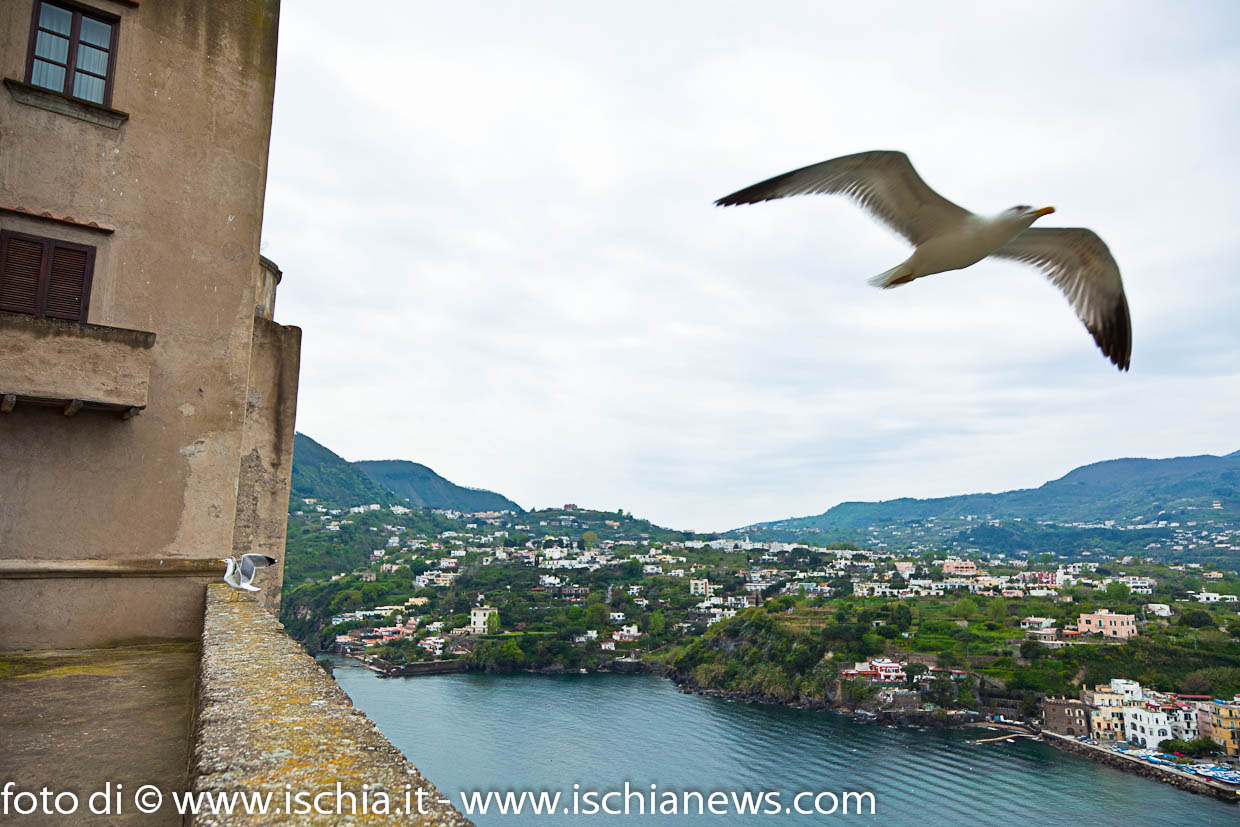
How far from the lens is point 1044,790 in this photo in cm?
2783

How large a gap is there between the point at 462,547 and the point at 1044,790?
84909 mm

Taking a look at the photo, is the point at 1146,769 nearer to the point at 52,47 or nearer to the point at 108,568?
the point at 108,568

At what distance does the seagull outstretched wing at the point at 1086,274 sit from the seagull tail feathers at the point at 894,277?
81cm

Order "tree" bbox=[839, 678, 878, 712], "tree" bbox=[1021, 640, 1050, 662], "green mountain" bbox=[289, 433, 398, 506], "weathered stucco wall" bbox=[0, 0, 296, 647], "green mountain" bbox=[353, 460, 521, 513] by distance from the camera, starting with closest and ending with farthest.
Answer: "weathered stucco wall" bbox=[0, 0, 296, 647] < "tree" bbox=[839, 678, 878, 712] < "tree" bbox=[1021, 640, 1050, 662] < "green mountain" bbox=[289, 433, 398, 506] < "green mountain" bbox=[353, 460, 521, 513]

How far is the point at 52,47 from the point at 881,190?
16.3 ft

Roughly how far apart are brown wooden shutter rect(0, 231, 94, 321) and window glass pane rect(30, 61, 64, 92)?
92 cm

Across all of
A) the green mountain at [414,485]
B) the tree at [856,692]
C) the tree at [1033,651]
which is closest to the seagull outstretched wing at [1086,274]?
the tree at [856,692]

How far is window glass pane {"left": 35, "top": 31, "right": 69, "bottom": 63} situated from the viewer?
4.18 metres

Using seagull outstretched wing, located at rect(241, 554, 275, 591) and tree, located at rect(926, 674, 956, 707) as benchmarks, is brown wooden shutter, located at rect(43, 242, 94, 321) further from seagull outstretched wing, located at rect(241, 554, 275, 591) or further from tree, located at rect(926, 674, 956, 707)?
tree, located at rect(926, 674, 956, 707)

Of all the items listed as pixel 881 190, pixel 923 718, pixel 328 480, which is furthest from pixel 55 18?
pixel 328 480

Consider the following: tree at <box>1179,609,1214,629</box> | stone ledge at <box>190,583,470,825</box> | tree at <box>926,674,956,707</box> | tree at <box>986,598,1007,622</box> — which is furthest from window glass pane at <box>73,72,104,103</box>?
tree at <box>986,598,1007,622</box>

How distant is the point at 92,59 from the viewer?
4289mm

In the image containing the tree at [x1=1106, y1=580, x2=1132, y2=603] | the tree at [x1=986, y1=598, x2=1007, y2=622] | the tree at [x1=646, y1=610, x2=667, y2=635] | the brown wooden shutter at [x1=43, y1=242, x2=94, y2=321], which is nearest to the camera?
the brown wooden shutter at [x1=43, y1=242, x2=94, y2=321]

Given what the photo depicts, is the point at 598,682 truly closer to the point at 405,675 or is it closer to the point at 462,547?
the point at 405,675
